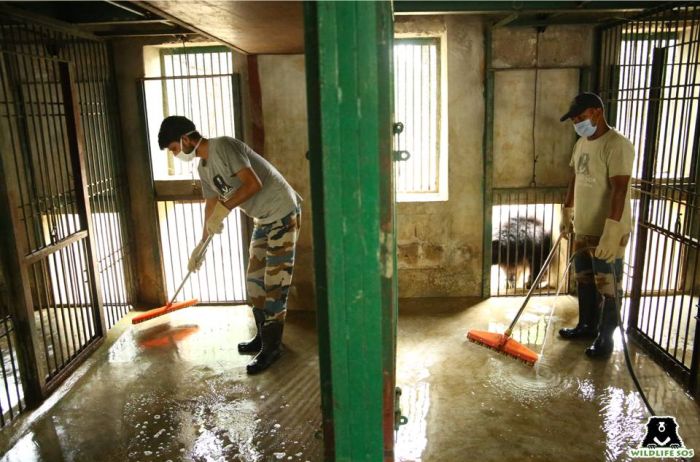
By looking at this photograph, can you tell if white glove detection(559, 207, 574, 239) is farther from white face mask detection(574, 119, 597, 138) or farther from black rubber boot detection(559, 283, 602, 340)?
white face mask detection(574, 119, 597, 138)

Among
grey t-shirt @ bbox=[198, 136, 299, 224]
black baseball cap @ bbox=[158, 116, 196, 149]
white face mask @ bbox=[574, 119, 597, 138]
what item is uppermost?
black baseball cap @ bbox=[158, 116, 196, 149]

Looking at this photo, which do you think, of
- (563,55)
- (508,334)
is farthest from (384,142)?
(563,55)

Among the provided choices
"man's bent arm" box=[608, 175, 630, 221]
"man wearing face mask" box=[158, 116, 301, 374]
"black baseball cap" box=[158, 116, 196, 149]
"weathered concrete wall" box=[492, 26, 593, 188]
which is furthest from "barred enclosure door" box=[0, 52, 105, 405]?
"man's bent arm" box=[608, 175, 630, 221]

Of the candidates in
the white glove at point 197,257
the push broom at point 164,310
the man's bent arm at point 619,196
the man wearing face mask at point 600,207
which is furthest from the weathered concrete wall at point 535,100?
the push broom at point 164,310

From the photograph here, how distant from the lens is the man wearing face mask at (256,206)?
3.91 metres

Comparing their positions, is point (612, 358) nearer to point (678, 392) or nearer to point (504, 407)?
point (678, 392)

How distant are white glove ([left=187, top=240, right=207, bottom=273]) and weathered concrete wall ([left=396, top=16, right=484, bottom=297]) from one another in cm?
217

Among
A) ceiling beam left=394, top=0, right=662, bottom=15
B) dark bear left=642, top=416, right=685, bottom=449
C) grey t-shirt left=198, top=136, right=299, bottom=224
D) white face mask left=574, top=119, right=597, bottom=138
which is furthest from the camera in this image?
ceiling beam left=394, top=0, right=662, bottom=15

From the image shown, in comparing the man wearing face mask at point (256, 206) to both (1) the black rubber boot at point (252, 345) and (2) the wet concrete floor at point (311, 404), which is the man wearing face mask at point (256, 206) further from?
(2) the wet concrete floor at point (311, 404)

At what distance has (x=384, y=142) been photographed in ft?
5.11

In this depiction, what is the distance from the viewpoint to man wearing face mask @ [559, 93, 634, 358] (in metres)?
3.92

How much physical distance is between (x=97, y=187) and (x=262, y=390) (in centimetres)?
266

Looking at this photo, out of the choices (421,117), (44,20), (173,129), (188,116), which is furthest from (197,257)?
(421,117)

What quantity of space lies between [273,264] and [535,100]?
10.7 ft
